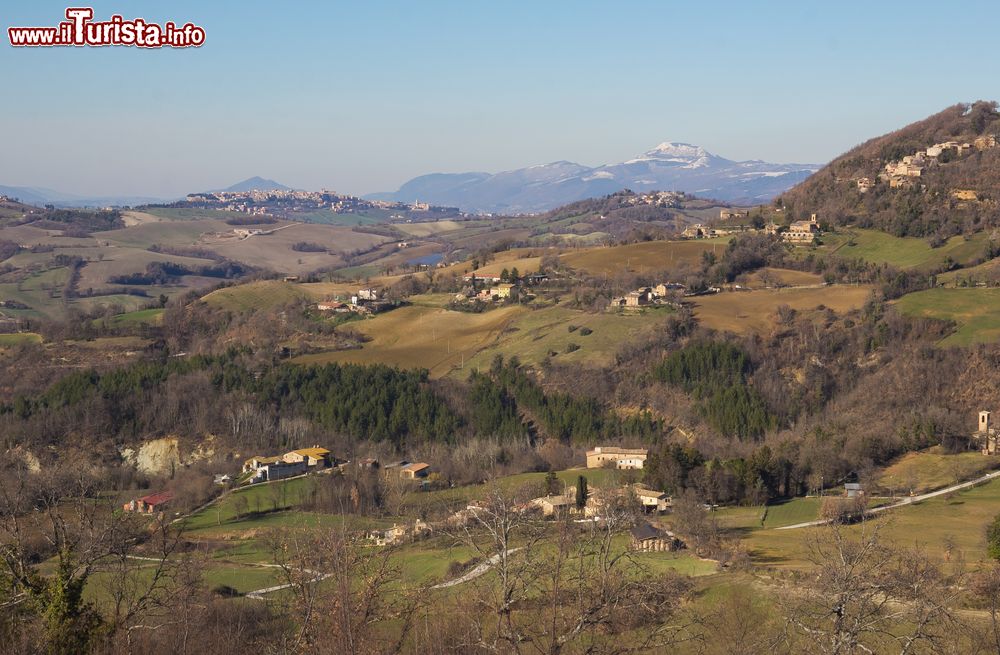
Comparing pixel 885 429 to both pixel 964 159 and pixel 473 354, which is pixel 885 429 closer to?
pixel 473 354

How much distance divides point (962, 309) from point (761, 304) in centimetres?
1359

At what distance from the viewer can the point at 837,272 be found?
8588 cm

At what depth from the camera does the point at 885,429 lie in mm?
56531

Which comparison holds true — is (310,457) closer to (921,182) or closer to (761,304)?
(761,304)

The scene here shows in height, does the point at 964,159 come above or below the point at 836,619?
above

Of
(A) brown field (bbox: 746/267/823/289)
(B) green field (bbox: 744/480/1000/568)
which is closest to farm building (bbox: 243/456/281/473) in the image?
(B) green field (bbox: 744/480/1000/568)

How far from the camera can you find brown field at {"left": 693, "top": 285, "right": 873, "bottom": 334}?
7538cm

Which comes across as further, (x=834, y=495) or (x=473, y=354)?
(x=473, y=354)

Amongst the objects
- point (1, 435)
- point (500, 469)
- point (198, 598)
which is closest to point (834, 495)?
point (500, 469)

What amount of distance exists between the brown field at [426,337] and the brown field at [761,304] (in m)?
14.6

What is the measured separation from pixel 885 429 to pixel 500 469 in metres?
19.4

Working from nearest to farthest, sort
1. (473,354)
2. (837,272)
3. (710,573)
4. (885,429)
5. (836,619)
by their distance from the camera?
(836,619) → (710,573) → (885,429) → (473,354) → (837,272)

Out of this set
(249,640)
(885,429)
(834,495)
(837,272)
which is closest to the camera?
(249,640)

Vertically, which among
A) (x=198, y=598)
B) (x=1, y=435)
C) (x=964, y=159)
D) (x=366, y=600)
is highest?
(x=964, y=159)
